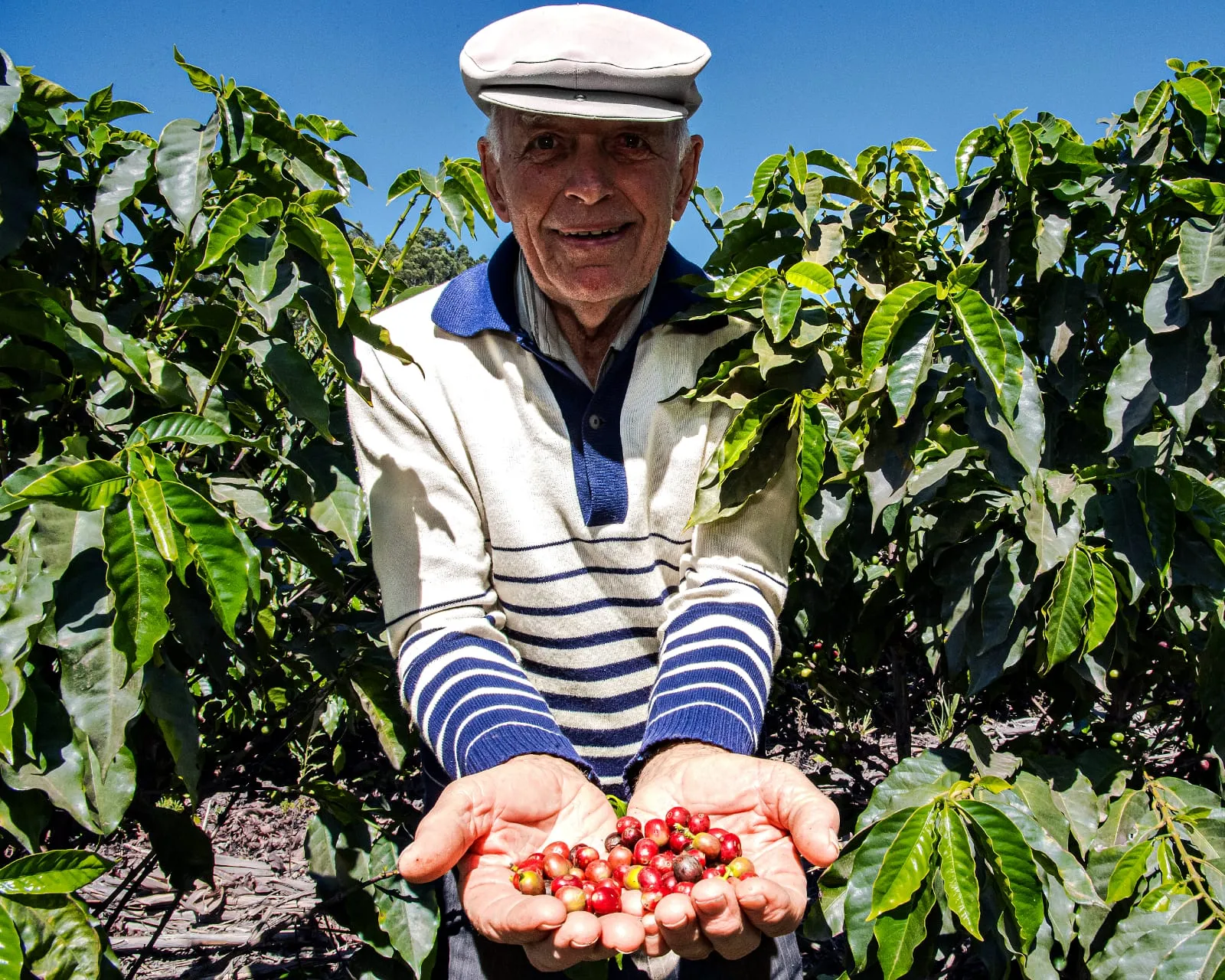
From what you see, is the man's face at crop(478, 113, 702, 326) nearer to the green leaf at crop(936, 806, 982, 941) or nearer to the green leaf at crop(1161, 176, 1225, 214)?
the green leaf at crop(1161, 176, 1225, 214)

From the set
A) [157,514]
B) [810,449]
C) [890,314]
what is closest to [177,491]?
[157,514]

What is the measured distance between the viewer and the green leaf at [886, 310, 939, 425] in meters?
1.61

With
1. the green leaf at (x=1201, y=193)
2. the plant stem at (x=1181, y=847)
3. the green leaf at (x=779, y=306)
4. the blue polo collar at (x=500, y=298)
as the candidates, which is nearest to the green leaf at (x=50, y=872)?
the blue polo collar at (x=500, y=298)

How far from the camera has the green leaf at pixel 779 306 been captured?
5.68 feet

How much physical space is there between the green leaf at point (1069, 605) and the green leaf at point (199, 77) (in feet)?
5.15

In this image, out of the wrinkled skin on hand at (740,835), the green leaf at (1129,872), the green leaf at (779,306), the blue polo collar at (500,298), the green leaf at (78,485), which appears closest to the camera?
the green leaf at (78,485)

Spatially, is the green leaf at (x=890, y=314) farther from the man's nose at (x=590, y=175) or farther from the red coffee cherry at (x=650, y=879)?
the red coffee cherry at (x=650, y=879)

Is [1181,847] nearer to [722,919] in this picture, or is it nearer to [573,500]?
[722,919]

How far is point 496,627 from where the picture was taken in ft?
6.55

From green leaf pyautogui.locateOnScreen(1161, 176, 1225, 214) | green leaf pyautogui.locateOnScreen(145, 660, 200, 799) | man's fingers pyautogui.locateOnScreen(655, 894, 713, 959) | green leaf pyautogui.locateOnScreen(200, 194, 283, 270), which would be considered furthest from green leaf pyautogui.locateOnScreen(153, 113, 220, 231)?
green leaf pyautogui.locateOnScreen(1161, 176, 1225, 214)

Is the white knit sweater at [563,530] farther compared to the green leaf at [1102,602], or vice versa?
the white knit sweater at [563,530]

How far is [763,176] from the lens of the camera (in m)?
2.04

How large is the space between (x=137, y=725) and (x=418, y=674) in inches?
18.5

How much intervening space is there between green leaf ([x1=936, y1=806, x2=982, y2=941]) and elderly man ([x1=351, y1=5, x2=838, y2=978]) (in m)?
0.24
